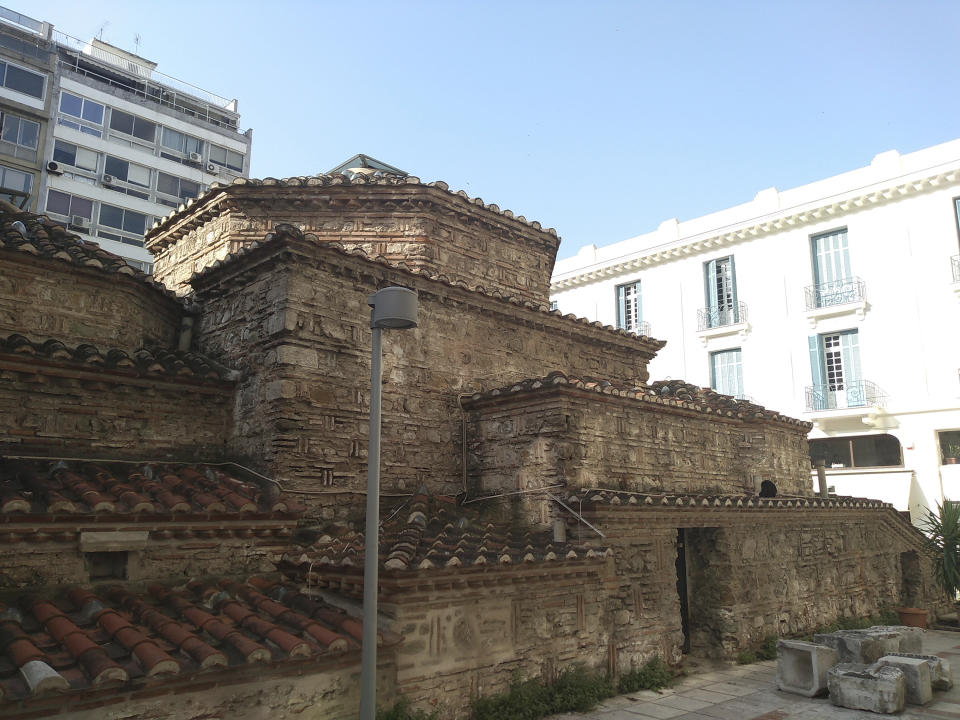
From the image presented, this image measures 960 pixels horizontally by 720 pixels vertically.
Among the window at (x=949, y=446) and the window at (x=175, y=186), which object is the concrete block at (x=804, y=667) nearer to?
the window at (x=949, y=446)

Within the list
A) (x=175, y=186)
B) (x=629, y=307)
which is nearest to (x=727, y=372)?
(x=629, y=307)

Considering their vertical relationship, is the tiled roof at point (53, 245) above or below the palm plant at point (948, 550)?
above

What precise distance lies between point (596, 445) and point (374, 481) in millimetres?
4884

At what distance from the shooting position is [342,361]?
8.58 meters

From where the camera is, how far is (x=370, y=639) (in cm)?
469

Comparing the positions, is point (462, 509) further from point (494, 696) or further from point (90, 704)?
point (90, 704)

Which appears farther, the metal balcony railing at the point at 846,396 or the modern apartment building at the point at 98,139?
the modern apartment building at the point at 98,139

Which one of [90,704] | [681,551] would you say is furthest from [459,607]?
[681,551]

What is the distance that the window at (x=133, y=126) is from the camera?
92.6 ft

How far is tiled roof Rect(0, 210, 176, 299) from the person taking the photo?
7738 millimetres

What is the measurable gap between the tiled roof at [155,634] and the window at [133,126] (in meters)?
28.2

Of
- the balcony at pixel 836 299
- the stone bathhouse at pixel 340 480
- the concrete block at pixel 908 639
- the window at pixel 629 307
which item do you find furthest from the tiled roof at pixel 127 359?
the window at pixel 629 307

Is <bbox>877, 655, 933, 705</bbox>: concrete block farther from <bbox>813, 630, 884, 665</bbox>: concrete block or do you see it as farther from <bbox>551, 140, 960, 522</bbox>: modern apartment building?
<bbox>551, 140, 960, 522</bbox>: modern apartment building

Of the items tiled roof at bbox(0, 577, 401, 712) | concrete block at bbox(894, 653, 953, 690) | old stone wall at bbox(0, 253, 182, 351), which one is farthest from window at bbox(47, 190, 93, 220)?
concrete block at bbox(894, 653, 953, 690)
